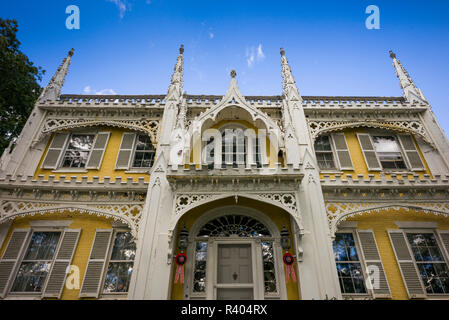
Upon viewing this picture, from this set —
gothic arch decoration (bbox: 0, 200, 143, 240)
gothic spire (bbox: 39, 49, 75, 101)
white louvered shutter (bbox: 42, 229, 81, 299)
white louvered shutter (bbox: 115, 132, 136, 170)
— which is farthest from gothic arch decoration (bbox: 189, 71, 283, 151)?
gothic spire (bbox: 39, 49, 75, 101)

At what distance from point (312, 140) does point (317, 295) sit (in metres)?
6.51

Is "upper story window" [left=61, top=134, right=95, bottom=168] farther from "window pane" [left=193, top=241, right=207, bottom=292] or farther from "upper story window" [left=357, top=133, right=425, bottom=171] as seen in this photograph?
"upper story window" [left=357, top=133, right=425, bottom=171]

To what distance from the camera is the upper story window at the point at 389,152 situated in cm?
1145

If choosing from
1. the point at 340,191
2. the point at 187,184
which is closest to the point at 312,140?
the point at 340,191

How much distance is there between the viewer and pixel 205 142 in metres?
11.8

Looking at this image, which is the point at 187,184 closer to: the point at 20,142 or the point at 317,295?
the point at 317,295

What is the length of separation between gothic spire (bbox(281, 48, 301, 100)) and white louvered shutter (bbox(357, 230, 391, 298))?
6.64 m

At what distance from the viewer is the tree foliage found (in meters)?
13.9

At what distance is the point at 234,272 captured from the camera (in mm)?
8820

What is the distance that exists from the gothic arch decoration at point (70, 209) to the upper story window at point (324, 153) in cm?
827

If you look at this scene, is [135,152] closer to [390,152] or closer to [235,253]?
[235,253]

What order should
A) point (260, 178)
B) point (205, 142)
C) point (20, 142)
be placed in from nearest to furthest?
1. point (260, 178)
2. point (20, 142)
3. point (205, 142)

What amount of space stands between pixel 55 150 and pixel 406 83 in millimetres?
18433

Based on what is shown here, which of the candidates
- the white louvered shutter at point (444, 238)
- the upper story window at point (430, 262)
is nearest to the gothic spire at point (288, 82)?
the upper story window at point (430, 262)
